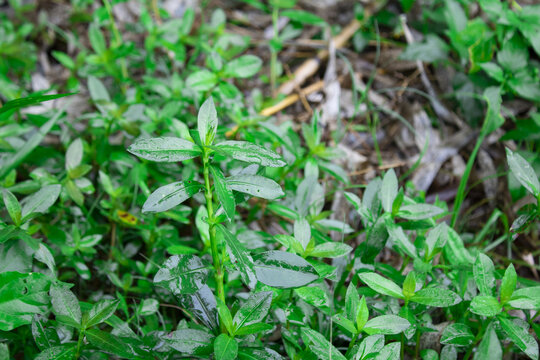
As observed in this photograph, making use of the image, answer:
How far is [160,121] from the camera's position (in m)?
1.97

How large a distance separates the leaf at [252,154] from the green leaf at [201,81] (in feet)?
2.36

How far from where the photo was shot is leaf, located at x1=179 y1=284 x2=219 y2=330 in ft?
4.30

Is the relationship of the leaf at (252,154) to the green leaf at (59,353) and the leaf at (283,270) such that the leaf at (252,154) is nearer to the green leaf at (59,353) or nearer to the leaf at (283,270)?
the leaf at (283,270)

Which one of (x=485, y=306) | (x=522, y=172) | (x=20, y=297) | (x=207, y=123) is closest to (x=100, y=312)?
(x=20, y=297)

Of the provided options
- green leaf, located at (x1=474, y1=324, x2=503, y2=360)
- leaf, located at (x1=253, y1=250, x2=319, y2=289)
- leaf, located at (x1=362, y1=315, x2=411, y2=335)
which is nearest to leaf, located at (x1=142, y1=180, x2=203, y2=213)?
leaf, located at (x1=253, y1=250, x2=319, y2=289)

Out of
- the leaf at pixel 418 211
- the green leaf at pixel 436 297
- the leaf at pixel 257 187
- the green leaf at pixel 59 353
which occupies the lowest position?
the green leaf at pixel 59 353

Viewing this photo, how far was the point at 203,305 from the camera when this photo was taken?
1323 mm

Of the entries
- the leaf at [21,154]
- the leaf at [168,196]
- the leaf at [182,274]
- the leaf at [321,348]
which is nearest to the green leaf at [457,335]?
the leaf at [321,348]

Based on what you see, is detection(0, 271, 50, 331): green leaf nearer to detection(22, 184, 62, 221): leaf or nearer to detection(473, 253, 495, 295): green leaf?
detection(22, 184, 62, 221): leaf

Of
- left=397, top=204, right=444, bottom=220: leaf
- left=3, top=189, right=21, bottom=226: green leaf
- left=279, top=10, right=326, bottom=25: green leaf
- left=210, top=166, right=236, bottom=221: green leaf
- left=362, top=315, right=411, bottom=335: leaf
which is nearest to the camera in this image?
left=210, top=166, right=236, bottom=221: green leaf

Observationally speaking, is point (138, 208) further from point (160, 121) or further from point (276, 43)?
point (276, 43)

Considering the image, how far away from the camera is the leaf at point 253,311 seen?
1.24 meters

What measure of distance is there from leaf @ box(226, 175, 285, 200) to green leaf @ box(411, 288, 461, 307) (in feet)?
1.74

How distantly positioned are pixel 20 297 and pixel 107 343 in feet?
0.88
